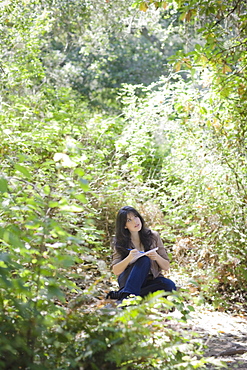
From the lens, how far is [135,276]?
13.9 feet

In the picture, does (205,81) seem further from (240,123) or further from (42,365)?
(42,365)

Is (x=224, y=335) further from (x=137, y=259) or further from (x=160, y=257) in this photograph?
(x=137, y=259)

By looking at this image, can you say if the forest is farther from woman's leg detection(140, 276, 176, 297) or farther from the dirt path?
woman's leg detection(140, 276, 176, 297)

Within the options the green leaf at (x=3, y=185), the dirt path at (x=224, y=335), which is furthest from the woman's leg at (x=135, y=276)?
the green leaf at (x=3, y=185)

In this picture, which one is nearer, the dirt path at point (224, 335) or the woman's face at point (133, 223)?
the dirt path at point (224, 335)

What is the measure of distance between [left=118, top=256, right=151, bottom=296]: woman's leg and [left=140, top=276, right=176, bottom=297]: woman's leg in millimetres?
90

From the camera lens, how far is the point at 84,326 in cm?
219

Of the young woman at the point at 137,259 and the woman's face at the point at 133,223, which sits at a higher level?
the woman's face at the point at 133,223

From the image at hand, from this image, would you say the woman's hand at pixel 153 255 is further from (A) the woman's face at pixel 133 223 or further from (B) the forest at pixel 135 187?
(B) the forest at pixel 135 187

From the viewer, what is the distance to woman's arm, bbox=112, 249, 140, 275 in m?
4.32

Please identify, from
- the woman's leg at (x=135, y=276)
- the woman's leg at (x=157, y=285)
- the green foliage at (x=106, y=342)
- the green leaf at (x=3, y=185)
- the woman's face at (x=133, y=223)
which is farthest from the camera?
the woman's face at (x=133, y=223)

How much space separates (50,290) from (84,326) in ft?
0.97

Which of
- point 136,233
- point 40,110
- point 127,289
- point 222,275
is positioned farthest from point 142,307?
point 40,110

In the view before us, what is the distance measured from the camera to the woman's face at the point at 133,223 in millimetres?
4520
